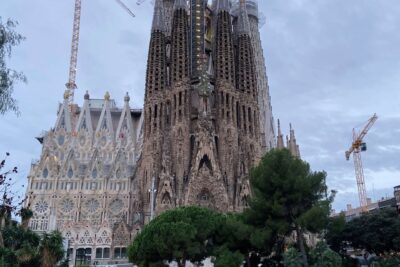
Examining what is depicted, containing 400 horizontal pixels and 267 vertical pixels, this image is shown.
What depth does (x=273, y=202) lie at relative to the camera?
78.2 feet

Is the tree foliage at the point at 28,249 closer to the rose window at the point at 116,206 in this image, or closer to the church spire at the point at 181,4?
the rose window at the point at 116,206

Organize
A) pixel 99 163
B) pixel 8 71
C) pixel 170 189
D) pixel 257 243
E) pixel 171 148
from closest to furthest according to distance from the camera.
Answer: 1. pixel 8 71
2. pixel 257 243
3. pixel 170 189
4. pixel 171 148
5. pixel 99 163

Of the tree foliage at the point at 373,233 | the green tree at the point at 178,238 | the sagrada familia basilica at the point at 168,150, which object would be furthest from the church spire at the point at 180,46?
the tree foliage at the point at 373,233

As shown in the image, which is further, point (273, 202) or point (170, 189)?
point (170, 189)

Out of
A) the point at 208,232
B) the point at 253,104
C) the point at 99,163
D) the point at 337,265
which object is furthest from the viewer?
the point at 99,163

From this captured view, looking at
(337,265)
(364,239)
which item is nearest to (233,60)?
(364,239)

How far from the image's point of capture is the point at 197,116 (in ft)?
158

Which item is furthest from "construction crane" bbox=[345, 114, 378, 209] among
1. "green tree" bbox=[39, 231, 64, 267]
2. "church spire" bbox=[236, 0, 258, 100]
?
"green tree" bbox=[39, 231, 64, 267]

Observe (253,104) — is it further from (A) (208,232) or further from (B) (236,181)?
(A) (208,232)

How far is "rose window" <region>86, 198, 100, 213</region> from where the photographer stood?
171ft

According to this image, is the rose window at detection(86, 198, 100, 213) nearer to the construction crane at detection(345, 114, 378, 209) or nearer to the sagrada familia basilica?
the sagrada familia basilica

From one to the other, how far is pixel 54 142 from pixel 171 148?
21639 millimetres

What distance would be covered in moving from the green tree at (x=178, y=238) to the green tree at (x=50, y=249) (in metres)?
4.94

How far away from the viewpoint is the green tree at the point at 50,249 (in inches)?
803
